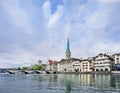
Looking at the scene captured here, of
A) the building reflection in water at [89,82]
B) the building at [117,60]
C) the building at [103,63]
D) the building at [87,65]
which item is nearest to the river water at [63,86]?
the building reflection in water at [89,82]

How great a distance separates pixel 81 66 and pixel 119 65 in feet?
139

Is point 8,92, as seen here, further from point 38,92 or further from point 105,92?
point 105,92

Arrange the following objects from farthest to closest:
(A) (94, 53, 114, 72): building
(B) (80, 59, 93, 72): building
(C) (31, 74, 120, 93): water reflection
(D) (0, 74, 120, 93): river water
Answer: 1. (B) (80, 59, 93, 72): building
2. (A) (94, 53, 114, 72): building
3. (C) (31, 74, 120, 93): water reflection
4. (D) (0, 74, 120, 93): river water

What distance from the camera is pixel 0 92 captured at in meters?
40.4

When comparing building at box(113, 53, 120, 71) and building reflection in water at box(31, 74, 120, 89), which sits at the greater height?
building at box(113, 53, 120, 71)

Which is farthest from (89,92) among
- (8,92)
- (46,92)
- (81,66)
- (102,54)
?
(81,66)

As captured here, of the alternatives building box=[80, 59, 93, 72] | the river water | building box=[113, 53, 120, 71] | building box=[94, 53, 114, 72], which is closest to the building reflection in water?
the river water

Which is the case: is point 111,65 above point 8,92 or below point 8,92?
above

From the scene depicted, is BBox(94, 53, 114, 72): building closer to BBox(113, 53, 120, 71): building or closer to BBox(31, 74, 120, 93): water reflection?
BBox(113, 53, 120, 71): building

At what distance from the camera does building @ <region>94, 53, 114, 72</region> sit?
165m

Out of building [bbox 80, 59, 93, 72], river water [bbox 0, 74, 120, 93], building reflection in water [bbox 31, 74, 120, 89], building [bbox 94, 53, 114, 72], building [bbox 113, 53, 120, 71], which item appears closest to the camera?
river water [bbox 0, 74, 120, 93]

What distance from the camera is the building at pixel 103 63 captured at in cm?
16469

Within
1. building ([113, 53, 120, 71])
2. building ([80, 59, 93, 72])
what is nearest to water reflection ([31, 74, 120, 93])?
building ([113, 53, 120, 71])

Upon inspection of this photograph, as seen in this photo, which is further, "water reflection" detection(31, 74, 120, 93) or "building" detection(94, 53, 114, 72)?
"building" detection(94, 53, 114, 72)
